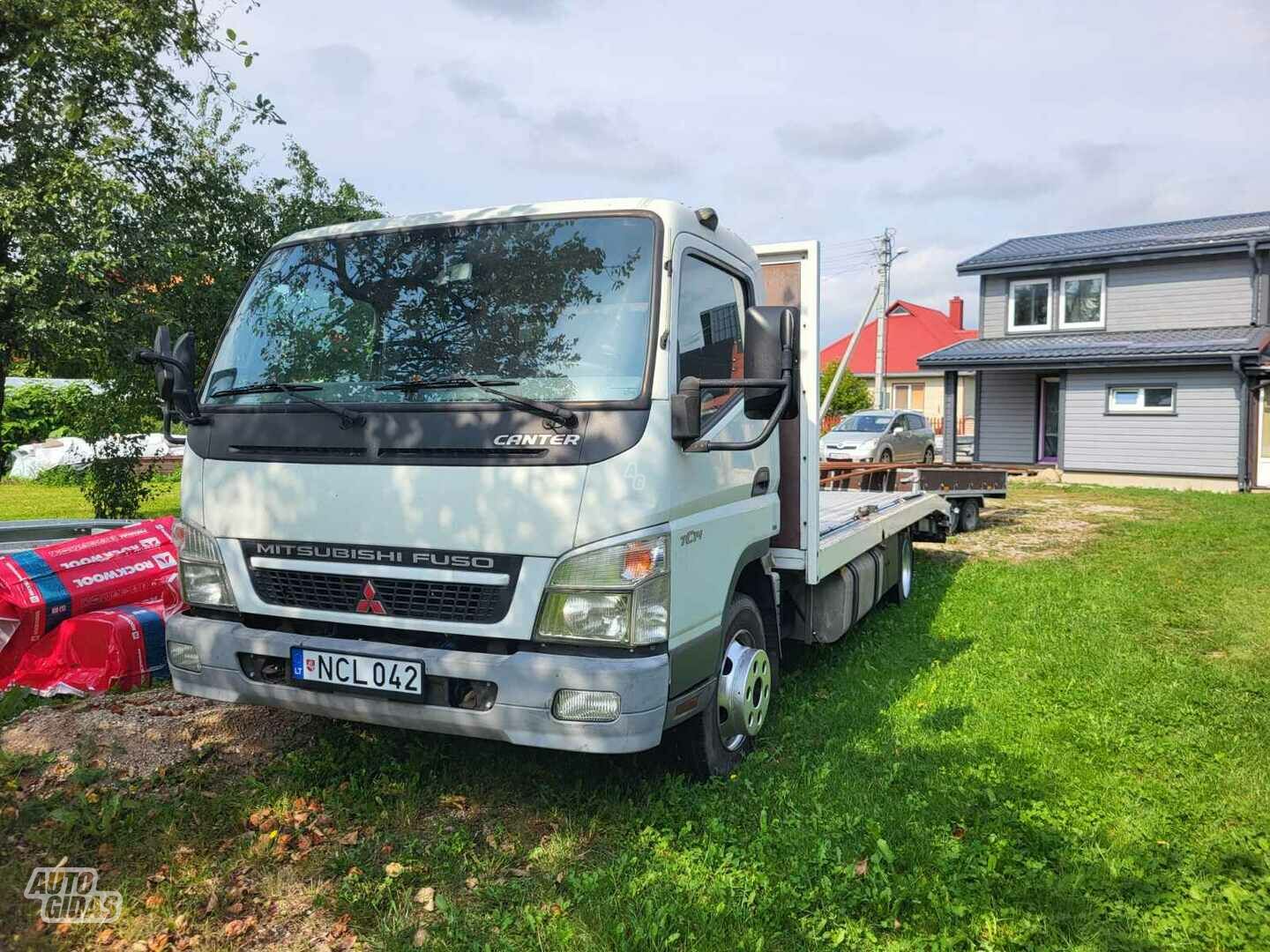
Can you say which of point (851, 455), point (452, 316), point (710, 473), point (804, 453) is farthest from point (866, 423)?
point (452, 316)

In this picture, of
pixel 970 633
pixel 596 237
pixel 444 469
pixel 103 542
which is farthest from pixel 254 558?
pixel 970 633

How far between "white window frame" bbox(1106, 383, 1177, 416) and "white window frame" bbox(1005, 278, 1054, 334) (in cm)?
272

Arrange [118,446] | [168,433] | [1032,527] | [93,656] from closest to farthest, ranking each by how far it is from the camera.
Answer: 1. [168,433]
2. [93,656]
3. [118,446]
4. [1032,527]

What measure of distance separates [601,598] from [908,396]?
146ft

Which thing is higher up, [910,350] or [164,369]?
[910,350]

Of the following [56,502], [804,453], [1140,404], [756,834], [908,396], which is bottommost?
[756,834]

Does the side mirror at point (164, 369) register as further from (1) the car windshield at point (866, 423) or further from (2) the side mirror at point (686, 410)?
(1) the car windshield at point (866, 423)

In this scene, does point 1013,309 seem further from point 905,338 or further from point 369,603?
point 905,338

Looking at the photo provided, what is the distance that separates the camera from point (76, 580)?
5.33m

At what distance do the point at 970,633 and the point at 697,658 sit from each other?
4101 millimetres

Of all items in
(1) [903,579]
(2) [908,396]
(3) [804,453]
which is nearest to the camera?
(3) [804,453]

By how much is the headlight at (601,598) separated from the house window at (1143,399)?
20940 mm

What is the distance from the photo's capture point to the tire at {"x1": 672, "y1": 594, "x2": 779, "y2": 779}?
3957 millimetres

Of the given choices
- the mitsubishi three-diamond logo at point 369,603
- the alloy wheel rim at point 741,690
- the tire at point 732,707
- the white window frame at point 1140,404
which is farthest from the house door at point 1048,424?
the mitsubishi three-diamond logo at point 369,603
